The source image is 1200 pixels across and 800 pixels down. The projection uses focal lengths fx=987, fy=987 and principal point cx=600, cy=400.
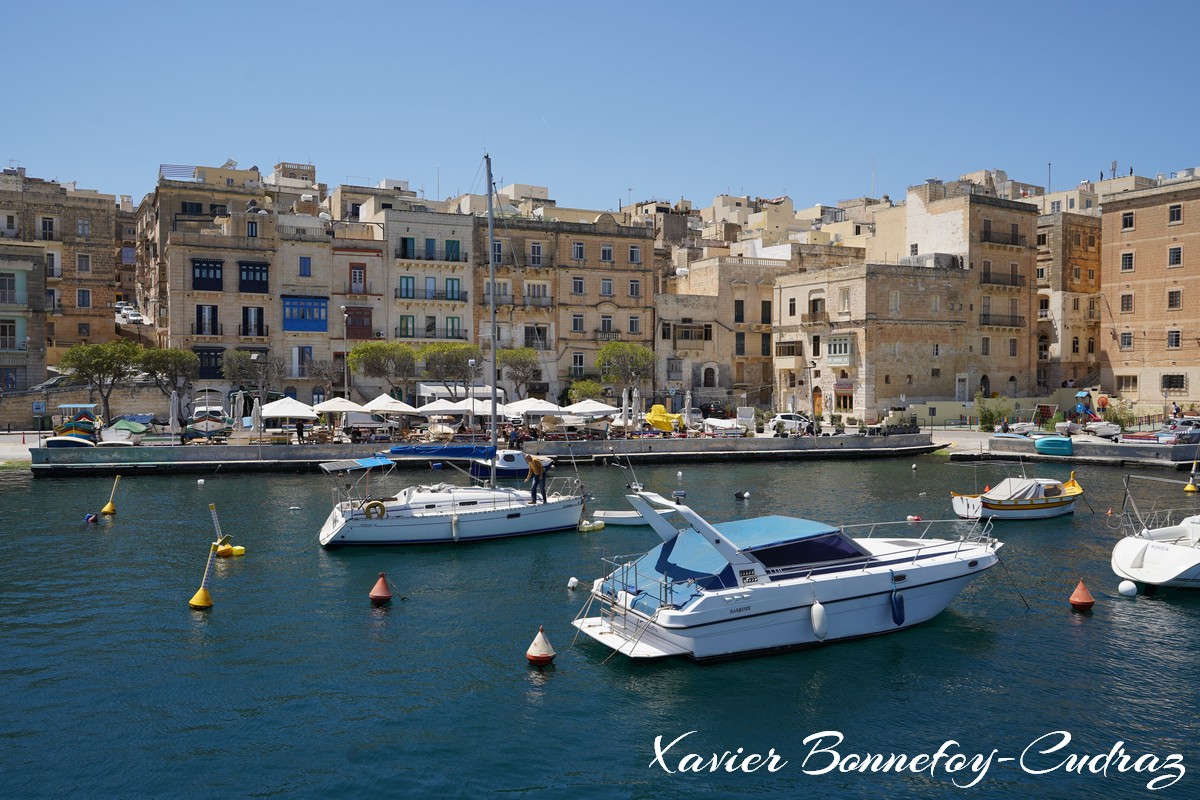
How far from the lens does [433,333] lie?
64188 millimetres

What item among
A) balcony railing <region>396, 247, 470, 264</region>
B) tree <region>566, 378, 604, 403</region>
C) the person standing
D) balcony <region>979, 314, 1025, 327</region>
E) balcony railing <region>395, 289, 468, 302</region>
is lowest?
the person standing

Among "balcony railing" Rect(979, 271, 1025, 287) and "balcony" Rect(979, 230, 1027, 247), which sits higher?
"balcony" Rect(979, 230, 1027, 247)

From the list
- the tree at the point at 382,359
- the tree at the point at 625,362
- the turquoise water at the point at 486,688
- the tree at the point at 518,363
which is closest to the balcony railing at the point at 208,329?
the tree at the point at 382,359

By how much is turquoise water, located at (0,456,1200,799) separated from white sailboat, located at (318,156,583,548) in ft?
3.28

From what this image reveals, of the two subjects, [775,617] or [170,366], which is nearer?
[775,617]

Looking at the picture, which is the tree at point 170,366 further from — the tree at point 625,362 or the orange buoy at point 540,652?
the orange buoy at point 540,652

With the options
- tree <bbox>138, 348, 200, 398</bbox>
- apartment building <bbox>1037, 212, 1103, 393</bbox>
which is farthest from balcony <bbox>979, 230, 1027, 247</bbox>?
tree <bbox>138, 348, 200, 398</bbox>

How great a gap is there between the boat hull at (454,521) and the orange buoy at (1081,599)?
14.8 meters

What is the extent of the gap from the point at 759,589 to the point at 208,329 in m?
49.3

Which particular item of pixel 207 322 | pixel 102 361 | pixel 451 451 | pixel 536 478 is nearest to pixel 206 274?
pixel 207 322

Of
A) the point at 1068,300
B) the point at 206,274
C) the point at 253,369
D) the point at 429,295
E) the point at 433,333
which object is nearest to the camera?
the point at 253,369

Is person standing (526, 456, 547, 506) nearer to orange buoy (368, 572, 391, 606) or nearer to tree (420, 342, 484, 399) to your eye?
orange buoy (368, 572, 391, 606)

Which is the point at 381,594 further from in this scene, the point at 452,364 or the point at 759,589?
the point at 452,364

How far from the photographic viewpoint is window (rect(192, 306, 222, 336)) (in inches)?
2338
